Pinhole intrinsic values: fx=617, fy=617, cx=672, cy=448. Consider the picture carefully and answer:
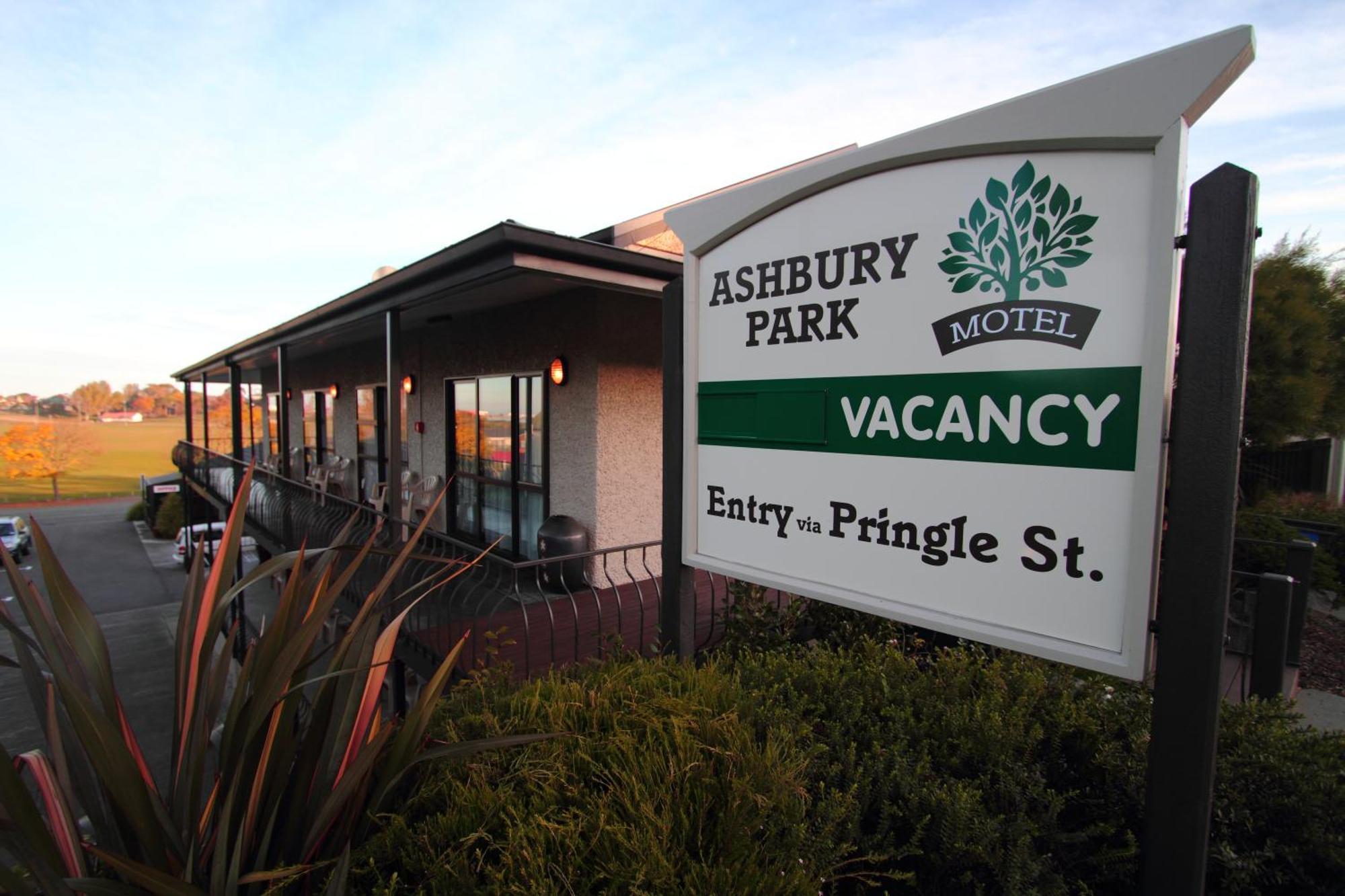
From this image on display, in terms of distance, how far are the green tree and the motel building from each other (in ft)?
22.9

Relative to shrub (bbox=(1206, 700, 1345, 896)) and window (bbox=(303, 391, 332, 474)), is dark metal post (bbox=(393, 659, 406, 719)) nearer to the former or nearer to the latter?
shrub (bbox=(1206, 700, 1345, 896))

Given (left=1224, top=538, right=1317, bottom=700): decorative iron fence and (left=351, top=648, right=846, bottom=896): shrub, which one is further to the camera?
(left=1224, top=538, right=1317, bottom=700): decorative iron fence

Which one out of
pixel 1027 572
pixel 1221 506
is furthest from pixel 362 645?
pixel 1221 506

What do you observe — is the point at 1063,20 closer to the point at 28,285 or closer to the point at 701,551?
the point at 701,551

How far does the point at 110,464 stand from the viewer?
2776 inches

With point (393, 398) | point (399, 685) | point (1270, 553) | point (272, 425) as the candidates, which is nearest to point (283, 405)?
point (393, 398)

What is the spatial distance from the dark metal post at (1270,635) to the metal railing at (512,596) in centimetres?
310

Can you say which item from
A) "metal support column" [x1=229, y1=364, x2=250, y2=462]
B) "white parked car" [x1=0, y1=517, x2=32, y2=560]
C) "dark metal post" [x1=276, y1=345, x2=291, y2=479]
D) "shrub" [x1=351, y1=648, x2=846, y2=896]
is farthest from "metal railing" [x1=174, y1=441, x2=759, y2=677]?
"white parked car" [x1=0, y1=517, x2=32, y2=560]

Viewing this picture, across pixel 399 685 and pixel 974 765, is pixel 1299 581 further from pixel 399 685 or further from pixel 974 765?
pixel 399 685

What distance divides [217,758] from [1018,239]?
2.57 metres

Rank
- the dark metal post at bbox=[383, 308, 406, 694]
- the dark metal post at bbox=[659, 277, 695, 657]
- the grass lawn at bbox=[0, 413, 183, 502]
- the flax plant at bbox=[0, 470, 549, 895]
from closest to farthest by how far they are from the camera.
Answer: the flax plant at bbox=[0, 470, 549, 895]
the dark metal post at bbox=[659, 277, 695, 657]
the dark metal post at bbox=[383, 308, 406, 694]
the grass lawn at bbox=[0, 413, 183, 502]

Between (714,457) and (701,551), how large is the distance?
422mm

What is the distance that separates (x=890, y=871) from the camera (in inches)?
57.0

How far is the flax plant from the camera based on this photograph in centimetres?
136
